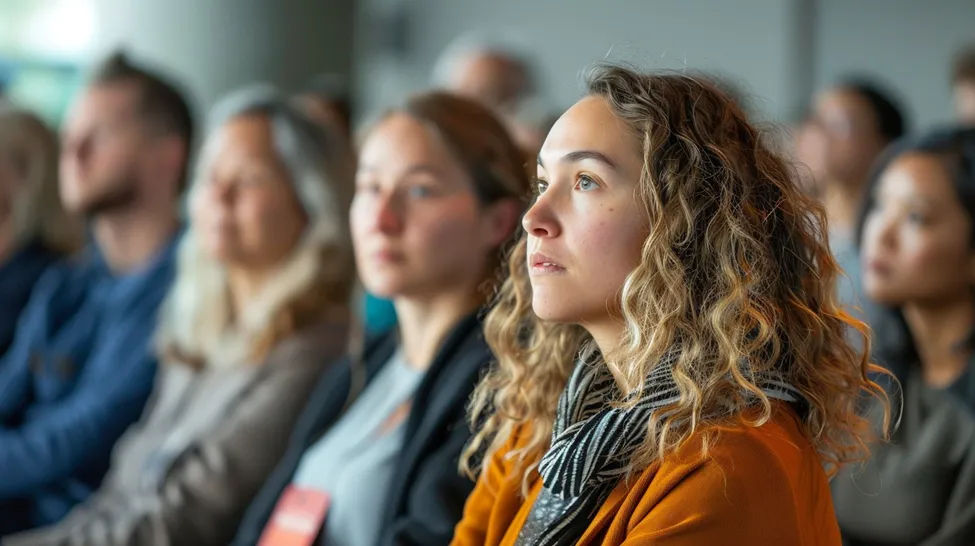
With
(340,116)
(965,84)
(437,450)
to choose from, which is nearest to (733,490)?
(437,450)

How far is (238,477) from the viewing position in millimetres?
2729

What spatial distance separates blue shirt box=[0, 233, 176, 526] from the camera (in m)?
3.23

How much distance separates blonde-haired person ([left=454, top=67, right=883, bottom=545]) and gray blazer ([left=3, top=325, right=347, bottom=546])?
128 centimetres

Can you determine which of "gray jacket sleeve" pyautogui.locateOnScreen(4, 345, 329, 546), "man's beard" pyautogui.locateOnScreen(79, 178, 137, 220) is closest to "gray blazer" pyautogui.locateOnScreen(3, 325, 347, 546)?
"gray jacket sleeve" pyautogui.locateOnScreen(4, 345, 329, 546)

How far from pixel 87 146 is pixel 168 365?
834 millimetres

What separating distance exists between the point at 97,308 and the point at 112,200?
348 mm

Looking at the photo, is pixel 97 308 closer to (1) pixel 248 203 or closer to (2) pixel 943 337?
(1) pixel 248 203

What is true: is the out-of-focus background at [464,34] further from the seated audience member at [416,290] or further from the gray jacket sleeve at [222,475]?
the seated audience member at [416,290]

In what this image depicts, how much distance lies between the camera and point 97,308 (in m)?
3.61

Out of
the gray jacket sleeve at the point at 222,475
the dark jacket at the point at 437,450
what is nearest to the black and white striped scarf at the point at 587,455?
the dark jacket at the point at 437,450

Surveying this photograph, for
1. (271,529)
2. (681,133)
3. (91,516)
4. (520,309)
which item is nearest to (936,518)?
(520,309)

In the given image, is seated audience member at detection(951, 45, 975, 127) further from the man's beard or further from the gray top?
the man's beard

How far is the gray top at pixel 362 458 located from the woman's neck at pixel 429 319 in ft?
0.15

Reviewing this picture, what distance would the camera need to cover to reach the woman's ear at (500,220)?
7.67ft
